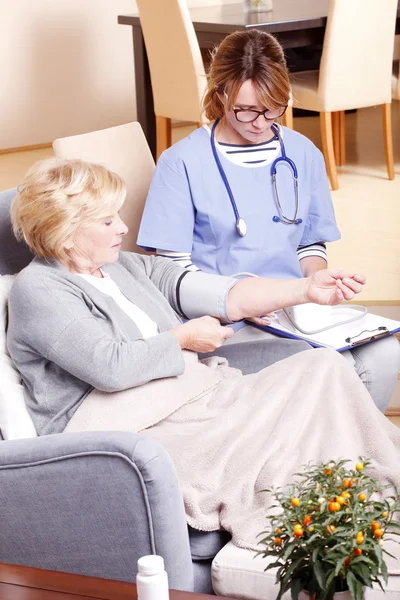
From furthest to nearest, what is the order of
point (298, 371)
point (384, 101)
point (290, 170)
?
1. point (384, 101)
2. point (290, 170)
3. point (298, 371)

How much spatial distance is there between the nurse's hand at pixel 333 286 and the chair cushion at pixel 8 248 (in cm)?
60

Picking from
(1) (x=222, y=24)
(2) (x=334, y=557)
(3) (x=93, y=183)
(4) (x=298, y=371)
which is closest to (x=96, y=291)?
(3) (x=93, y=183)

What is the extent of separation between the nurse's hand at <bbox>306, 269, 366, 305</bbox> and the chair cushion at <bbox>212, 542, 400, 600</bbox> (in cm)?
57

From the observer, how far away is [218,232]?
6.86ft

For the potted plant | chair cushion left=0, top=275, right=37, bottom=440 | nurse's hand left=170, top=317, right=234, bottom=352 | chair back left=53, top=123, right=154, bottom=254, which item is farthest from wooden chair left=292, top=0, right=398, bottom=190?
the potted plant

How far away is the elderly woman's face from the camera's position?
1.73 metres

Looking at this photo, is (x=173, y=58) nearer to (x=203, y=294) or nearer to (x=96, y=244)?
(x=203, y=294)

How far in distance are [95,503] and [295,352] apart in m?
0.72

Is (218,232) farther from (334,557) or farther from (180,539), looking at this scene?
(334,557)

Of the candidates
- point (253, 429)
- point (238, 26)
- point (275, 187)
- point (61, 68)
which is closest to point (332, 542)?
point (253, 429)

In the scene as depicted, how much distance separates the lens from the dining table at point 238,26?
4312 millimetres

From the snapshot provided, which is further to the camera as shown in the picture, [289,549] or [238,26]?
[238,26]

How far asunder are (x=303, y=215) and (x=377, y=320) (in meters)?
0.33

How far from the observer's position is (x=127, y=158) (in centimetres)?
233
